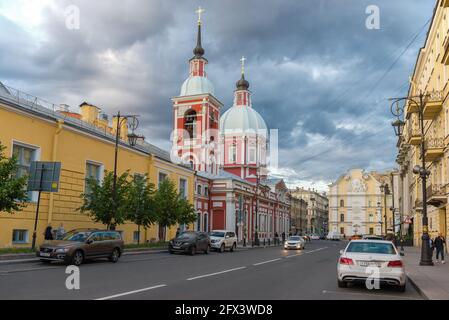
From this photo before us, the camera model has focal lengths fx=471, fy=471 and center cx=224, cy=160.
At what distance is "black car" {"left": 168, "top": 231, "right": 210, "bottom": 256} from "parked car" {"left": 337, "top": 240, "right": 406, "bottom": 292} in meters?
17.7

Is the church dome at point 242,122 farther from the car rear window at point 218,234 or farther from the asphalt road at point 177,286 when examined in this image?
the asphalt road at point 177,286

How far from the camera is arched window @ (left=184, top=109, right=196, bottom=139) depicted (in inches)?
2699

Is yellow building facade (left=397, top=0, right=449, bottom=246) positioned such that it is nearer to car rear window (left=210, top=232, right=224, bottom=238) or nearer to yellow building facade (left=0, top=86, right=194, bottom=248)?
car rear window (left=210, top=232, right=224, bottom=238)

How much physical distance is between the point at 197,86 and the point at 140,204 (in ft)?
129

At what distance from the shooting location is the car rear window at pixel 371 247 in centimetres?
1318

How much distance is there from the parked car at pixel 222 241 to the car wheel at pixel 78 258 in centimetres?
1745

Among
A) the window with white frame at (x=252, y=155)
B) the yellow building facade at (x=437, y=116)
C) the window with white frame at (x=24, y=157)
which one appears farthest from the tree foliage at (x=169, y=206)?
the window with white frame at (x=252, y=155)

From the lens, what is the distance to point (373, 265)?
12.6m

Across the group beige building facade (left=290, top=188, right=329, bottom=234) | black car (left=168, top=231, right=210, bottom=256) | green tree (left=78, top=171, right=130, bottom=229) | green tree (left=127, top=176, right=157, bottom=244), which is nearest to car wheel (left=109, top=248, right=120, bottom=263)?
green tree (left=78, top=171, right=130, bottom=229)

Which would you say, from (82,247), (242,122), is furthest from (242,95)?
(82,247)

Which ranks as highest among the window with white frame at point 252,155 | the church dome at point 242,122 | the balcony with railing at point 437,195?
the church dome at point 242,122

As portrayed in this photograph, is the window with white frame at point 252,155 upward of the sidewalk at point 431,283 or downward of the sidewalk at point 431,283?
upward

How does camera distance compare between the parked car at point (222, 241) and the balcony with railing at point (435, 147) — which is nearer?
the balcony with railing at point (435, 147)
